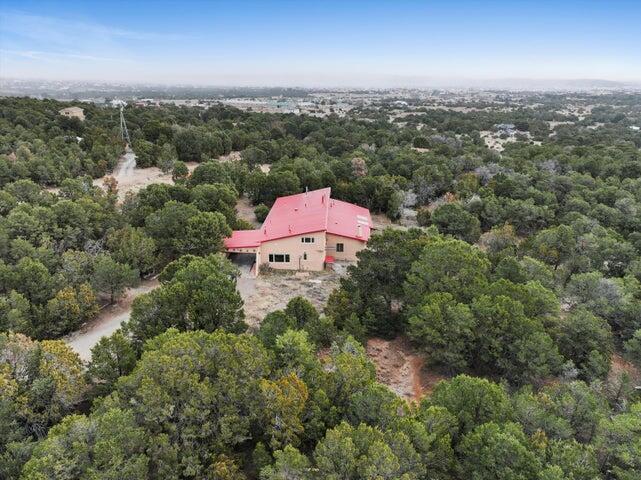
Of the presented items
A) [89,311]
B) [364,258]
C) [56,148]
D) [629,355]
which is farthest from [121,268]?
[56,148]

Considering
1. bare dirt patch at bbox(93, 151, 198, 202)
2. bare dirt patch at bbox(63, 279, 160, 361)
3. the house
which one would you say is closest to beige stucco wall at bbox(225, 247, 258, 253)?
the house

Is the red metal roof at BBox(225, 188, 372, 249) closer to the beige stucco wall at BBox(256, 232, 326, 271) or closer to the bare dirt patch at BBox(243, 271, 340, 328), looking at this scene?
the beige stucco wall at BBox(256, 232, 326, 271)

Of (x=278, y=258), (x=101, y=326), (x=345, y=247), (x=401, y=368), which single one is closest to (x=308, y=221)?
(x=345, y=247)

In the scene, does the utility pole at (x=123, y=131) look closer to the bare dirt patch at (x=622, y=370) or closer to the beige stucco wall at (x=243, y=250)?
the beige stucco wall at (x=243, y=250)

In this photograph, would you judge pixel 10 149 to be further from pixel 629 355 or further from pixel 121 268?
pixel 629 355

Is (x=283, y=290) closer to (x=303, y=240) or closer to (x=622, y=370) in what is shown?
(x=303, y=240)

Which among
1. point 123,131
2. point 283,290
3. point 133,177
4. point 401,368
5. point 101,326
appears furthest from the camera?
point 123,131
